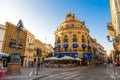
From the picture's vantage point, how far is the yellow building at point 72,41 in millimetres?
51031

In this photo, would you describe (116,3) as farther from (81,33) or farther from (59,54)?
(59,54)

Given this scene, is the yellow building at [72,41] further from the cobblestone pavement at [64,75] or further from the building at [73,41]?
the cobblestone pavement at [64,75]

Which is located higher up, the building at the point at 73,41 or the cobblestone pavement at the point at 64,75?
the building at the point at 73,41

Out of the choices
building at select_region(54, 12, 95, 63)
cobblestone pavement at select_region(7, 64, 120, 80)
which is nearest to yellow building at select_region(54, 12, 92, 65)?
building at select_region(54, 12, 95, 63)

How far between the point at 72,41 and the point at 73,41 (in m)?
0.39

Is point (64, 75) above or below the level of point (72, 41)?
below

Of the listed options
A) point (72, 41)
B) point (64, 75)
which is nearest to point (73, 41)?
point (72, 41)

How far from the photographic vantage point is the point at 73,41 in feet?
172

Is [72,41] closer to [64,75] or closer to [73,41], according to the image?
[73,41]

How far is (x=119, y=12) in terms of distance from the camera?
77.5 ft

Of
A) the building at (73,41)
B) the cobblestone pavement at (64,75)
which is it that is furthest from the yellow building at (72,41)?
the cobblestone pavement at (64,75)

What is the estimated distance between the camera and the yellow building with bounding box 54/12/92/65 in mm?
51031

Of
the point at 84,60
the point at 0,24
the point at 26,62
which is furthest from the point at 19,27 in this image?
the point at 84,60

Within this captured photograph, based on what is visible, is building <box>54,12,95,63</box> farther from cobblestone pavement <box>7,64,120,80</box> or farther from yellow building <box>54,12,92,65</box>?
cobblestone pavement <box>7,64,120,80</box>
